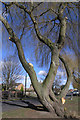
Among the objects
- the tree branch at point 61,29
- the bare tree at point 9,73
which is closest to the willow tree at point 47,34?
the tree branch at point 61,29

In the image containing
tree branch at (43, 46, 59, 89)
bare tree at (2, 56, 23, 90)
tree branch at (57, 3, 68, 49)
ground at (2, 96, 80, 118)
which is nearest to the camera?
ground at (2, 96, 80, 118)

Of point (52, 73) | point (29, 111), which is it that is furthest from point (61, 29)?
point (29, 111)

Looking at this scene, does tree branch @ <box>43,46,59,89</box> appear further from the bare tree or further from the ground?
the bare tree

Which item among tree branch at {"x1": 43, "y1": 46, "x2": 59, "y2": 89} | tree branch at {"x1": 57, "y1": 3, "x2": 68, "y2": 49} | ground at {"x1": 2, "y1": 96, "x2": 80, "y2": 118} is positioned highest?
tree branch at {"x1": 57, "y1": 3, "x2": 68, "y2": 49}

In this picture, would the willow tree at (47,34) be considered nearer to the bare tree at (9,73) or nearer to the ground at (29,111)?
the ground at (29,111)

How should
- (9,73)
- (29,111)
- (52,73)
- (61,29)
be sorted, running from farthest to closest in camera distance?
(9,73), (61,29), (29,111), (52,73)

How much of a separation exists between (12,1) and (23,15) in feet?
3.42

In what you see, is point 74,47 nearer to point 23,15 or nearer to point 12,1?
point 23,15

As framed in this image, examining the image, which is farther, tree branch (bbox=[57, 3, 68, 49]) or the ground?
tree branch (bbox=[57, 3, 68, 49])

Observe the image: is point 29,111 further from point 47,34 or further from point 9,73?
point 9,73

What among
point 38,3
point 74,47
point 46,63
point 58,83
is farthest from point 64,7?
point 58,83

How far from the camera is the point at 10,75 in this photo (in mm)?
23094

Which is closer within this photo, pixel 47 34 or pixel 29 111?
pixel 29 111

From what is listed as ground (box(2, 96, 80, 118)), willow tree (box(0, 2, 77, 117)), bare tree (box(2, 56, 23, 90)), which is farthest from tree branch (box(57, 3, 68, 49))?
bare tree (box(2, 56, 23, 90))
